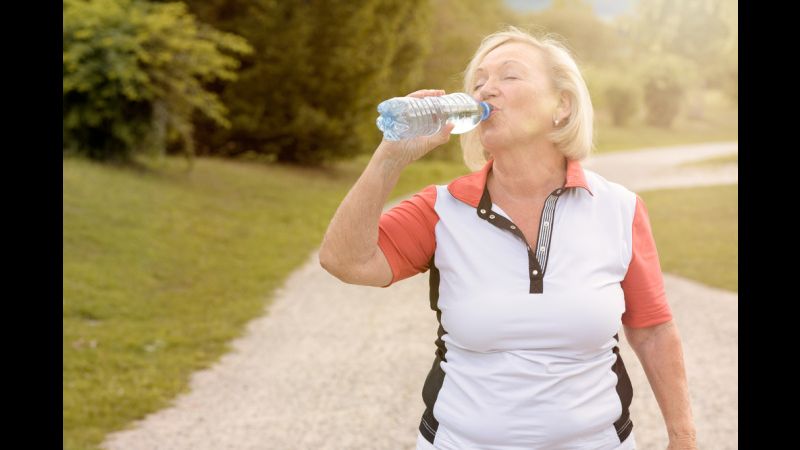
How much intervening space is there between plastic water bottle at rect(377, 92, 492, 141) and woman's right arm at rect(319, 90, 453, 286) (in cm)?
3

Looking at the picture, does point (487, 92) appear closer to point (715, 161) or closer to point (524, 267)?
point (524, 267)

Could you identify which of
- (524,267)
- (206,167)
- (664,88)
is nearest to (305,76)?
(206,167)

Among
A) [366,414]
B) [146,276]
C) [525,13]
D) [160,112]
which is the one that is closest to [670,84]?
[525,13]

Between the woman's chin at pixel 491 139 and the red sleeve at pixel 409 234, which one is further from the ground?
the woman's chin at pixel 491 139

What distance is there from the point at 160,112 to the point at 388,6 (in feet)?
24.8

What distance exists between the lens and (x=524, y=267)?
2.34m

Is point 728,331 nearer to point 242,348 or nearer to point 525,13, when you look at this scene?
point 242,348

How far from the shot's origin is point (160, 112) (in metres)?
15.8

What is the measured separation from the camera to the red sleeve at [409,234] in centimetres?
244

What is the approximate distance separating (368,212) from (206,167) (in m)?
17.5

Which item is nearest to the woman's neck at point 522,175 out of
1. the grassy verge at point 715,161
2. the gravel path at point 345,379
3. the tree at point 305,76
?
the gravel path at point 345,379

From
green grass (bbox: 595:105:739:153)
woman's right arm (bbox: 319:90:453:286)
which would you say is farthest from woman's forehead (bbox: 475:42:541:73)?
green grass (bbox: 595:105:739:153)

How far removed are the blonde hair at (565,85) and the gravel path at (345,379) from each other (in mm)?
3209

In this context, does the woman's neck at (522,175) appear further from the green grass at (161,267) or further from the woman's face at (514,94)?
the green grass at (161,267)
